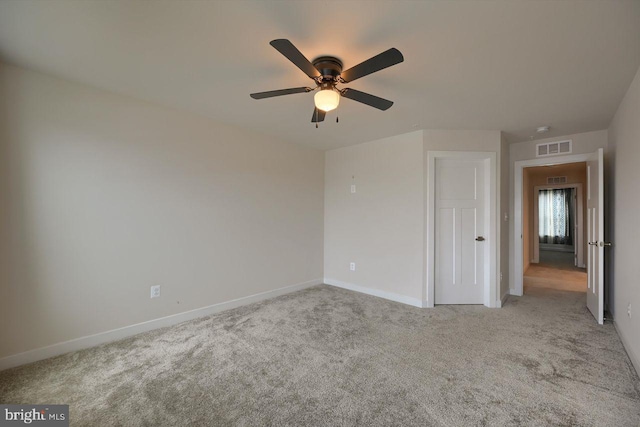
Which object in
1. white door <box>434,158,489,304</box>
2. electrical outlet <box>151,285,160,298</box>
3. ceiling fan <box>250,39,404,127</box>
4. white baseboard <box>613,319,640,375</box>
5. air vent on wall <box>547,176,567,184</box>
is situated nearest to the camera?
ceiling fan <box>250,39,404,127</box>

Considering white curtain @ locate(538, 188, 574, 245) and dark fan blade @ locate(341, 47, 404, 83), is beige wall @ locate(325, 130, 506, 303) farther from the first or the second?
white curtain @ locate(538, 188, 574, 245)

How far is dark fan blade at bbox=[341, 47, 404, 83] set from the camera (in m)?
1.42

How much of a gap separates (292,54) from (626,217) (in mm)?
3340

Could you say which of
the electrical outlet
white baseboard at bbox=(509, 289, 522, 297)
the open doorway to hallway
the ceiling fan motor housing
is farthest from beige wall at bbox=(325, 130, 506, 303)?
the electrical outlet

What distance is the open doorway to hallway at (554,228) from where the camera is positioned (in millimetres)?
5238

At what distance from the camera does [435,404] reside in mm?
1718

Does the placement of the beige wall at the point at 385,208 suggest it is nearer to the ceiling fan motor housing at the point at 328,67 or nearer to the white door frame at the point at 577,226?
the ceiling fan motor housing at the point at 328,67

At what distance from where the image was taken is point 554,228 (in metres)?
9.01

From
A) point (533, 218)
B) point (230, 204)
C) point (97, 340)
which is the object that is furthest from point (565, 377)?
point (533, 218)

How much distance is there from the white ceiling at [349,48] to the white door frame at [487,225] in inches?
30.7

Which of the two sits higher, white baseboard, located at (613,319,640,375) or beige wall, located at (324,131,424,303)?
beige wall, located at (324,131,424,303)

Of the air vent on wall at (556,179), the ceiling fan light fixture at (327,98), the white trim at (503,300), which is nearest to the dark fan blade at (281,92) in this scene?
the ceiling fan light fixture at (327,98)

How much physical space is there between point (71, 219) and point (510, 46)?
145 inches

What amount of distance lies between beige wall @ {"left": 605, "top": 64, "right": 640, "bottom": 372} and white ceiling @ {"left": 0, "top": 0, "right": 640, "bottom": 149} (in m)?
0.27
